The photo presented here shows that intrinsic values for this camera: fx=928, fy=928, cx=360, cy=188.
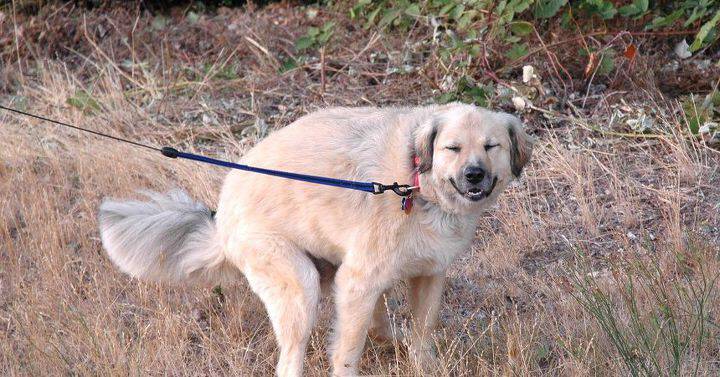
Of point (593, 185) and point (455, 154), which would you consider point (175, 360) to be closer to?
point (455, 154)

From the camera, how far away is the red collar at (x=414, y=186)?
4.35 metres

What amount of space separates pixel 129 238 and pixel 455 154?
1759 mm

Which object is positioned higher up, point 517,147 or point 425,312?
point 517,147

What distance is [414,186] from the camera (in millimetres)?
4395

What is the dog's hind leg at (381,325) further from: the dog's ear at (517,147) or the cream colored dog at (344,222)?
the dog's ear at (517,147)

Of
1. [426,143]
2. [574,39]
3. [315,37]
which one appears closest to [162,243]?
[426,143]

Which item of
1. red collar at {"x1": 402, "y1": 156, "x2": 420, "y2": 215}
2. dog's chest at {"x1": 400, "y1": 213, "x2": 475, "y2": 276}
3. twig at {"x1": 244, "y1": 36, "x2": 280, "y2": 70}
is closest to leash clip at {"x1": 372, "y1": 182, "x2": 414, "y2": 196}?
red collar at {"x1": 402, "y1": 156, "x2": 420, "y2": 215}

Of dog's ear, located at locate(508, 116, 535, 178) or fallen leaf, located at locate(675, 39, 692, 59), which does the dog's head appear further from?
fallen leaf, located at locate(675, 39, 692, 59)

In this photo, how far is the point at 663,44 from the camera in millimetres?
7969

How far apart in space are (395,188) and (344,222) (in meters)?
0.31

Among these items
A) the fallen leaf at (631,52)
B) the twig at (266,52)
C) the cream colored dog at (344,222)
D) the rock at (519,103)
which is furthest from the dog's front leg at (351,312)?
the twig at (266,52)

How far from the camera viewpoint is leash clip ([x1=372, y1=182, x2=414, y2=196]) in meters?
4.33

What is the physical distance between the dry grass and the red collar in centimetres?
66

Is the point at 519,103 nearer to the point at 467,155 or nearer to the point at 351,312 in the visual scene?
the point at 467,155
